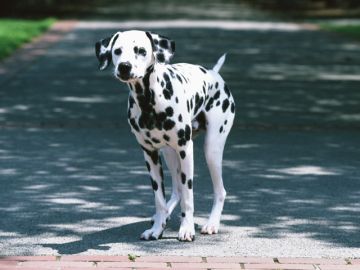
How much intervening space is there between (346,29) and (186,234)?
83.9 feet

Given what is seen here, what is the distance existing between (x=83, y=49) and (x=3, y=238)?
17988mm

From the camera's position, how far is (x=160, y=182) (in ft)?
22.6

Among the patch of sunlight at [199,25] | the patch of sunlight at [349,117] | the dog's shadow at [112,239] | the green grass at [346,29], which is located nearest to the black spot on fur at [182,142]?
the dog's shadow at [112,239]

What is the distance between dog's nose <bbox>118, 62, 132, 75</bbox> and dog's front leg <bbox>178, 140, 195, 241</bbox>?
0.82 m

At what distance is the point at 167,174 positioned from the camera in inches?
363

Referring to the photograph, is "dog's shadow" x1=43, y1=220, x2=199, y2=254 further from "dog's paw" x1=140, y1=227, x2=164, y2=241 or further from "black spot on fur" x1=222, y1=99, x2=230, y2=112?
"black spot on fur" x1=222, y1=99, x2=230, y2=112

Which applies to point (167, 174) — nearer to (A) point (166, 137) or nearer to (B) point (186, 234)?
(B) point (186, 234)

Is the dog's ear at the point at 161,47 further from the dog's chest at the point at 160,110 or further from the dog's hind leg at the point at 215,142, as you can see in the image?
the dog's hind leg at the point at 215,142

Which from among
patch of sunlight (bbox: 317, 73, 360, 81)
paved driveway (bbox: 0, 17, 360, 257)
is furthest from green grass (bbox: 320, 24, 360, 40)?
paved driveway (bbox: 0, 17, 360, 257)

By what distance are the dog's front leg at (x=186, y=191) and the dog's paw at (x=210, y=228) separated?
175mm

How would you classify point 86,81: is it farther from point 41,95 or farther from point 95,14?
point 95,14

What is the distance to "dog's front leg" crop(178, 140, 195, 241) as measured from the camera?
21.9 ft

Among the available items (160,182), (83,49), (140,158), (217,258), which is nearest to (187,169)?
(160,182)

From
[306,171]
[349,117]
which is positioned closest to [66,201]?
[306,171]
